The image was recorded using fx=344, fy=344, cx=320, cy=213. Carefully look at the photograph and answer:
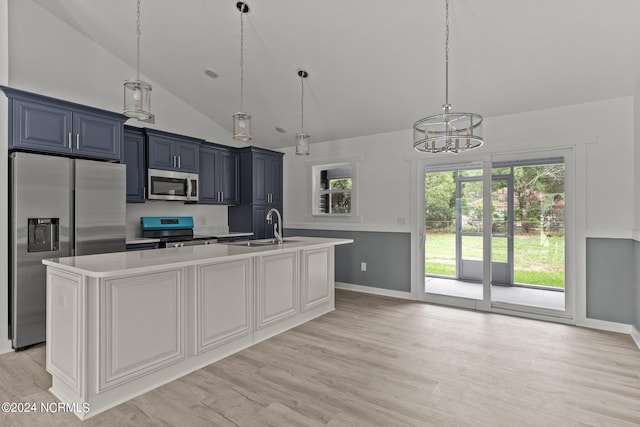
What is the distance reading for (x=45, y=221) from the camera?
3.19 meters

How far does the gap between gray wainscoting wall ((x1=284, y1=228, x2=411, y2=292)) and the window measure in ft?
1.31

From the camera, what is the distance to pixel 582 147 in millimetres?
3736

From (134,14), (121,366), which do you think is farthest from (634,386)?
(134,14)

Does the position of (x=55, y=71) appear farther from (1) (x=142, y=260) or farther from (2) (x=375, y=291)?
(2) (x=375, y=291)

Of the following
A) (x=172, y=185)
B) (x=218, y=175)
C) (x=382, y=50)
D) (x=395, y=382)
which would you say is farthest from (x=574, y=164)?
(x=172, y=185)

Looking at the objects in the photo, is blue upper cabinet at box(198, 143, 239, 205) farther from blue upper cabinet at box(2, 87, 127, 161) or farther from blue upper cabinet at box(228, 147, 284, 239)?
blue upper cabinet at box(2, 87, 127, 161)

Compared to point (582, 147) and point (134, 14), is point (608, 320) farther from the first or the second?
point (134, 14)

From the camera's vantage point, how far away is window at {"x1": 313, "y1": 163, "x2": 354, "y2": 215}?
18.5 ft

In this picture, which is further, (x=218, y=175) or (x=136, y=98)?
(x=218, y=175)

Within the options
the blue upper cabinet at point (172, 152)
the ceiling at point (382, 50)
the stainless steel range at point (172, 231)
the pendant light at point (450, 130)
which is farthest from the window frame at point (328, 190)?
the pendant light at point (450, 130)

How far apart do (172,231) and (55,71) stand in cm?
226

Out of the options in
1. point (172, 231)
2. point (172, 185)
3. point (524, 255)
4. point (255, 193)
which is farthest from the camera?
point (255, 193)

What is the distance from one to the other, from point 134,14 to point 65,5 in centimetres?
75

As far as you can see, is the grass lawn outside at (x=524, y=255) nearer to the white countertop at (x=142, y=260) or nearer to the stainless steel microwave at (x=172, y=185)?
the white countertop at (x=142, y=260)
